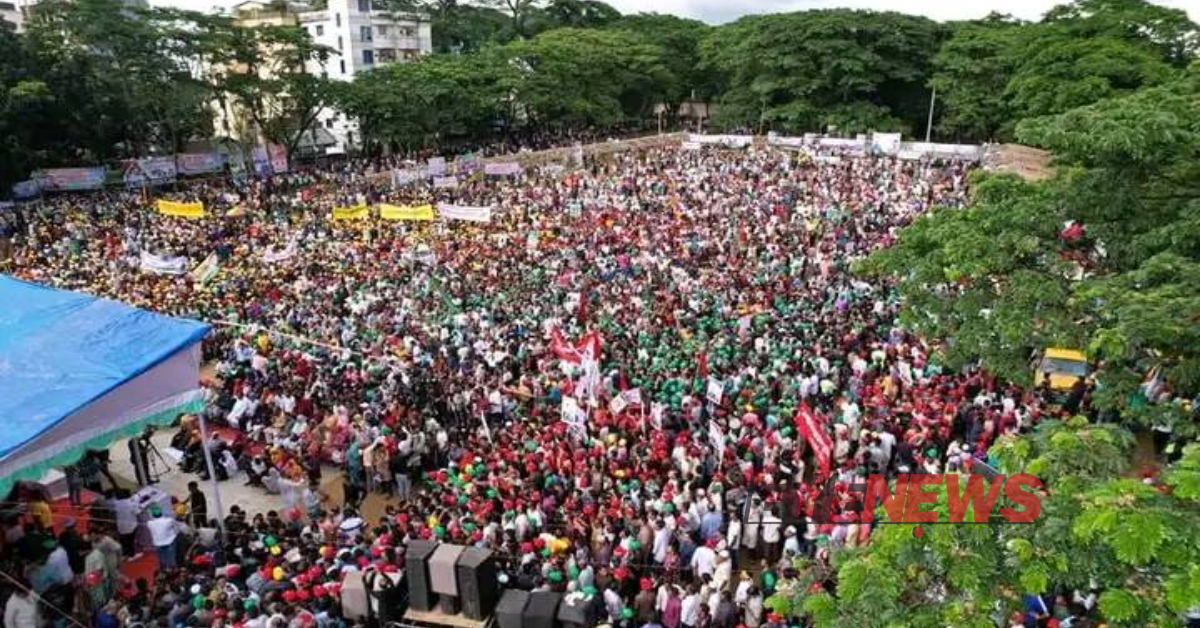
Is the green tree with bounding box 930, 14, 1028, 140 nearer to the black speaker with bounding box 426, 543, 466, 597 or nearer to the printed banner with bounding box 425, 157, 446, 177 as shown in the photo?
the printed banner with bounding box 425, 157, 446, 177

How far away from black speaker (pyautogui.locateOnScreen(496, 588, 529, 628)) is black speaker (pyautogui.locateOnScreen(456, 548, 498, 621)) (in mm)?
211

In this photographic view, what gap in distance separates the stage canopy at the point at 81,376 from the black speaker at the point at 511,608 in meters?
4.90

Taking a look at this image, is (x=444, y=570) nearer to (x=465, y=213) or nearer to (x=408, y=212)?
(x=408, y=212)

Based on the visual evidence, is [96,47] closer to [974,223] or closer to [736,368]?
[736,368]

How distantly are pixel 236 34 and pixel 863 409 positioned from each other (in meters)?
35.4

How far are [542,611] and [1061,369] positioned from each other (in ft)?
34.1

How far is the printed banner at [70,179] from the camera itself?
Result: 3156 cm

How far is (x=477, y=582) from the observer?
27.7 ft

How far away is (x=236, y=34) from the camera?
37.3m

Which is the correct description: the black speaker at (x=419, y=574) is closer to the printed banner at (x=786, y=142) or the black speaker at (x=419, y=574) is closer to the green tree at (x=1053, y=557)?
the green tree at (x=1053, y=557)

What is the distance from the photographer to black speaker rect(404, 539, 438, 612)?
8.59 meters

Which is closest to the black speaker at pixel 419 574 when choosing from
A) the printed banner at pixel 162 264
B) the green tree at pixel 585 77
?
the printed banner at pixel 162 264

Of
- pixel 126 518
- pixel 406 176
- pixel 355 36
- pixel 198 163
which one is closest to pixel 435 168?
pixel 406 176

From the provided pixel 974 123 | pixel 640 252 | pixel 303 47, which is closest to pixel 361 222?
pixel 640 252
